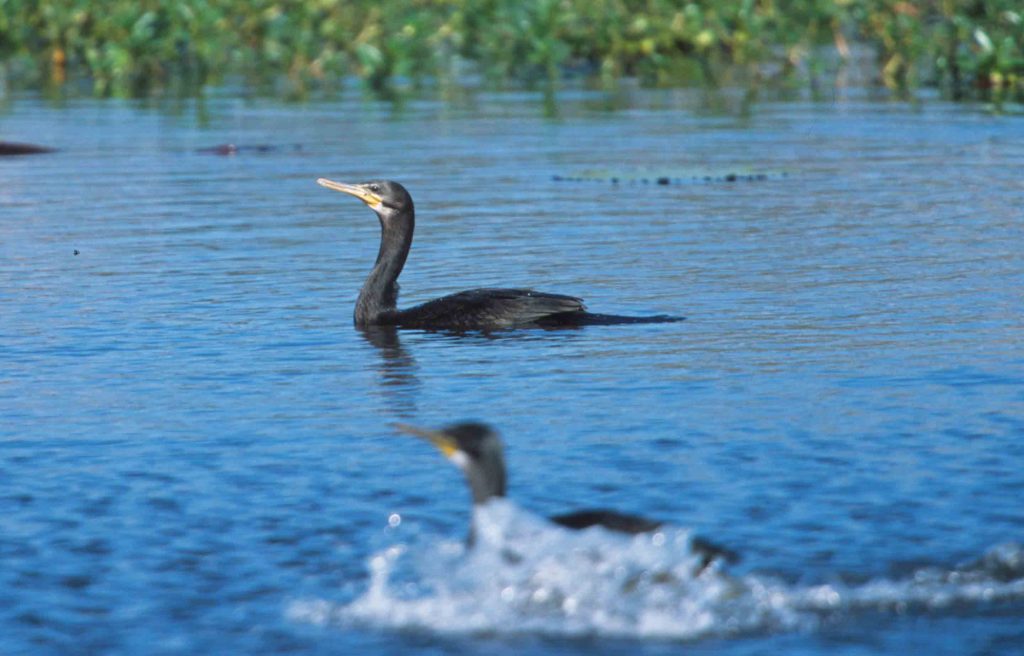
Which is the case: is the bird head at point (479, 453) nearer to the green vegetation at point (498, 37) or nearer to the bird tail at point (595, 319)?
the bird tail at point (595, 319)

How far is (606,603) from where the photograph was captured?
7.04 metres

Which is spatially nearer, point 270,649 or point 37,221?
point 270,649

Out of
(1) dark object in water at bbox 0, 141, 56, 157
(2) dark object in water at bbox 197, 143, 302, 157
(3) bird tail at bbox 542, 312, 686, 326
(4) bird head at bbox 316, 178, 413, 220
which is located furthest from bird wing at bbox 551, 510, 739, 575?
(1) dark object in water at bbox 0, 141, 56, 157

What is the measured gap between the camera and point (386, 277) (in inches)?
535

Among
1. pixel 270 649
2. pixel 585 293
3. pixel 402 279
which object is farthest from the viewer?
pixel 402 279

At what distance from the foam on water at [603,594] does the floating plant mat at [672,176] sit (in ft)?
47.7

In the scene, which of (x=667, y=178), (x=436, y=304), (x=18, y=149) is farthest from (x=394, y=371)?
(x=18, y=149)

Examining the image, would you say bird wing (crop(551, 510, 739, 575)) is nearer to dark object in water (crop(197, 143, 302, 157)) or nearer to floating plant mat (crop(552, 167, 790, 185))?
floating plant mat (crop(552, 167, 790, 185))

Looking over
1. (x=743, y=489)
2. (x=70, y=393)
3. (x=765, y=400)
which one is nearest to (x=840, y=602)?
(x=743, y=489)

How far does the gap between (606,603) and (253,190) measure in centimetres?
1630

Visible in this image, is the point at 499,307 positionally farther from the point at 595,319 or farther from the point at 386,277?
the point at 386,277

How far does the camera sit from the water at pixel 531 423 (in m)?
7.04

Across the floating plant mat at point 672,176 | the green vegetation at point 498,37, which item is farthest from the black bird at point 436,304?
the green vegetation at point 498,37

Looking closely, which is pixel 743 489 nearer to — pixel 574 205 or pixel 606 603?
pixel 606 603
